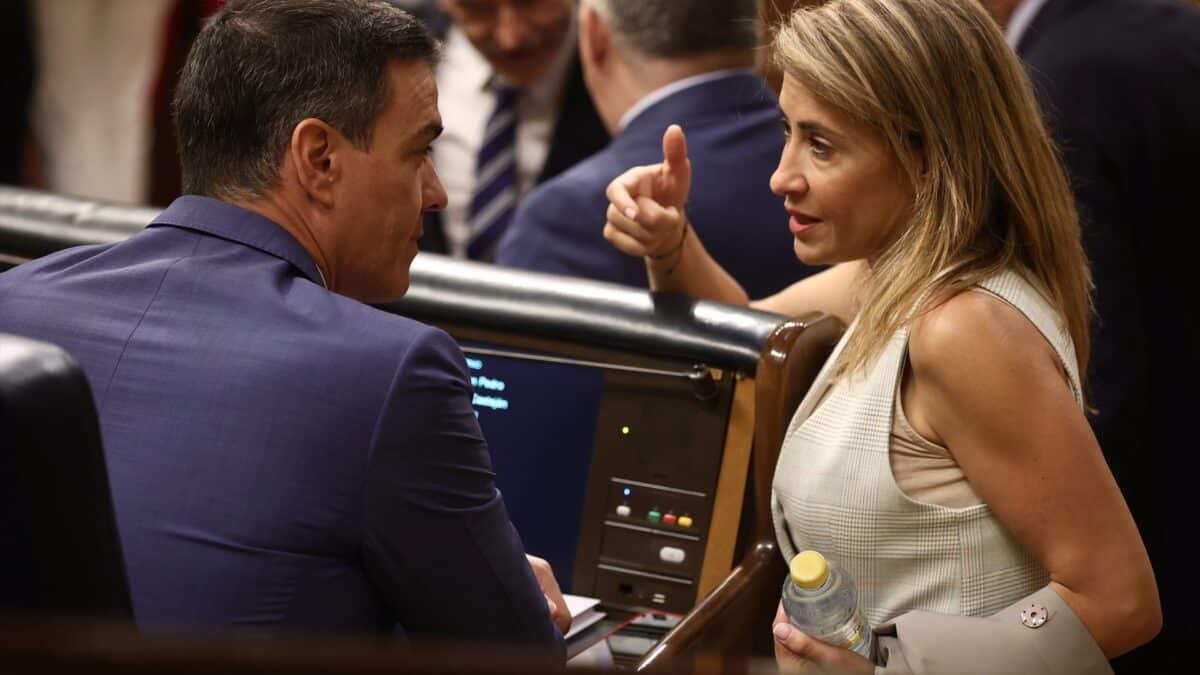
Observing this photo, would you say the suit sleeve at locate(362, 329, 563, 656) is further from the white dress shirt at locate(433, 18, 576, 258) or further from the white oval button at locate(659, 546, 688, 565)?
the white dress shirt at locate(433, 18, 576, 258)

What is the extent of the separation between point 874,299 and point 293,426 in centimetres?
68

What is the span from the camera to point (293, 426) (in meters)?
1.52

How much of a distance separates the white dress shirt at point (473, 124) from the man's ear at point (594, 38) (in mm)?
775

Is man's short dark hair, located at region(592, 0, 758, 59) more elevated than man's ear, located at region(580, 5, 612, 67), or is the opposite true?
man's short dark hair, located at region(592, 0, 758, 59)

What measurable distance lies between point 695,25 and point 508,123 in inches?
44.6

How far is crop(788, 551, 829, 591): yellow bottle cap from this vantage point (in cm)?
166

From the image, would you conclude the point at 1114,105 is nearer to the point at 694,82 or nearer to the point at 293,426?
the point at 694,82

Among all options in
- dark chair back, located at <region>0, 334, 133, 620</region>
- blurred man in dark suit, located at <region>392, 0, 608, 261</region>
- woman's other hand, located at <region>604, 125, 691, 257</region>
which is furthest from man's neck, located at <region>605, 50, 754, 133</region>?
dark chair back, located at <region>0, 334, 133, 620</region>

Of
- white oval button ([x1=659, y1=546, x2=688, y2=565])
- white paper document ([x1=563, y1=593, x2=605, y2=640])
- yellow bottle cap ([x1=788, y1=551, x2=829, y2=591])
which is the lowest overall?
white paper document ([x1=563, y1=593, x2=605, y2=640])

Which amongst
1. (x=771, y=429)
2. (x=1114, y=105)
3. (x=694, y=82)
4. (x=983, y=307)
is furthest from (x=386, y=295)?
(x=1114, y=105)

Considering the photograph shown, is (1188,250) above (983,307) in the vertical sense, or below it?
below

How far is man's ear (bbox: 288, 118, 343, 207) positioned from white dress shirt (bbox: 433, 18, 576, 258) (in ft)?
7.01

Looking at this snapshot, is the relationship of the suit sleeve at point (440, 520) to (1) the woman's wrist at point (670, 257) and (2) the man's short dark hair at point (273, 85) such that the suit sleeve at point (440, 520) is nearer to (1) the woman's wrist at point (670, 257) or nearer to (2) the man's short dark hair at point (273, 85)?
(2) the man's short dark hair at point (273, 85)

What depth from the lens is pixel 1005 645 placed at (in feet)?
5.49
